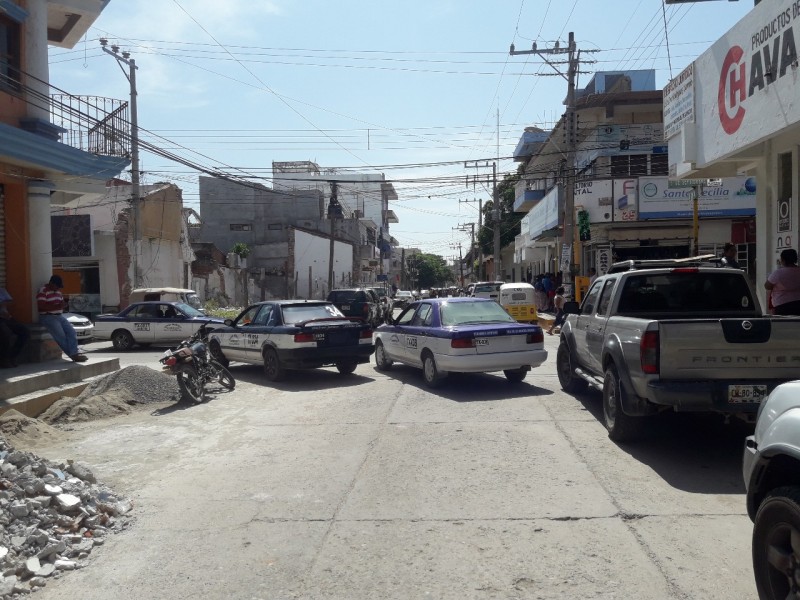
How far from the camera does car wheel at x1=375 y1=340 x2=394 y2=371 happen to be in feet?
47.4

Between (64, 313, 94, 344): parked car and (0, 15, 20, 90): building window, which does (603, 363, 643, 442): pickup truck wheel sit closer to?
(0, 15, 20, 90): building window

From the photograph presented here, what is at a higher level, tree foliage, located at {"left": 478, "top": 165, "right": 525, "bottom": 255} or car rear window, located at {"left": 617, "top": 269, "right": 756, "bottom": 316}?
tree foliage, located at {"left": 478, "top": 165, "right": 525, "bottom": 255}

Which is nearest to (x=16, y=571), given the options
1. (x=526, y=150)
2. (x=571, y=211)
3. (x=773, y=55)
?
(x=773, y=55)

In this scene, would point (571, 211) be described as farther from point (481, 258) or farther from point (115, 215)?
point (481, 258)

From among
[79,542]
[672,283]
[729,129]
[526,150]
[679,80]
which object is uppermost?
[526,150]

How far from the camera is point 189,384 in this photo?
37.2ft

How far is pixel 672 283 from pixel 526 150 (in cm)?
4475

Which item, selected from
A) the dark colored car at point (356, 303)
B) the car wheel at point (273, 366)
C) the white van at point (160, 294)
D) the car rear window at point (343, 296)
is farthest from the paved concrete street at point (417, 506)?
the white van at point (160, 294)

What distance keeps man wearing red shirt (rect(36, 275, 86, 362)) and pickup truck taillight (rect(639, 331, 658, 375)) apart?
365 inches

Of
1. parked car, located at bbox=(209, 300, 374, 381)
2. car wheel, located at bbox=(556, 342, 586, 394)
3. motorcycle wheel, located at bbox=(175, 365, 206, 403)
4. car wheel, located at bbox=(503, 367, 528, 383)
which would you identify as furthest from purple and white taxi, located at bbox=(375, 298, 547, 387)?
motorcycle wheel, located at bbox=(175, 365, 206, 403)

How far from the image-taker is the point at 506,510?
A: 579cm

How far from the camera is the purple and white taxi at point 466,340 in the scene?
1127 centimetres

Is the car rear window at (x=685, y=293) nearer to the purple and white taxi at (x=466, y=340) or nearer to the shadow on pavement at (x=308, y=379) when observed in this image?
the purple and white taxi at (x=466, y=340)

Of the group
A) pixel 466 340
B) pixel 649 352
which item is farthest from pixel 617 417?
pixel 466 340
